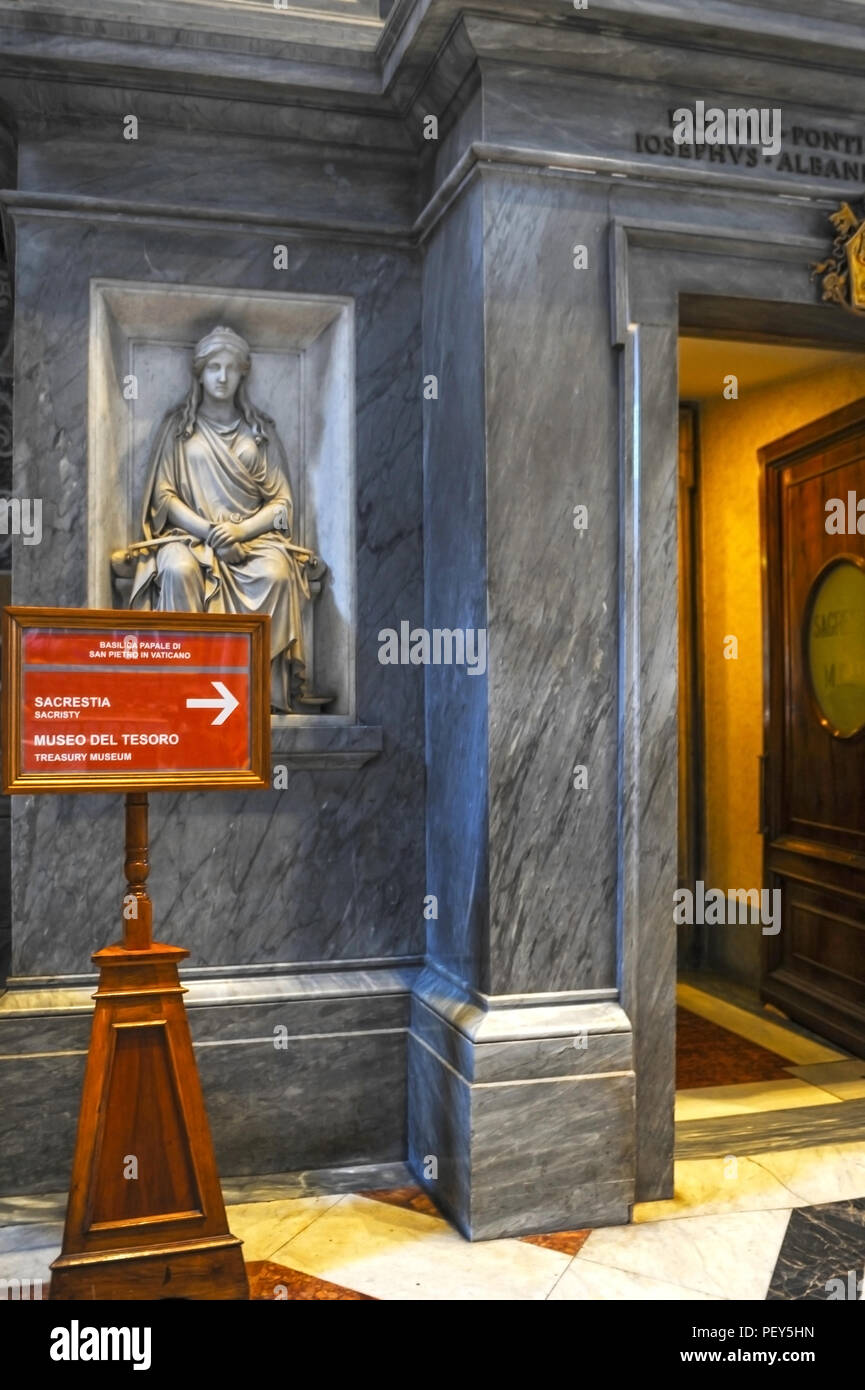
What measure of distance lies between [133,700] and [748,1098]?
9.87ft

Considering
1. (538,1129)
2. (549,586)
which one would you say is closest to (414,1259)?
(538,1129)

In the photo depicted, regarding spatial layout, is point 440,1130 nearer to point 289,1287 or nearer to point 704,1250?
point 289,1287

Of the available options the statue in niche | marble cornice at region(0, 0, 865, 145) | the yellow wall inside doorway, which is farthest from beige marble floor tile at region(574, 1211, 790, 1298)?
marble cornice at region(0, 0, 865, 145)

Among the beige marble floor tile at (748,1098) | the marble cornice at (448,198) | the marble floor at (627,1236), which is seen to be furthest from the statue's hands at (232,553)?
the beige marble floor tile at (748,1098)

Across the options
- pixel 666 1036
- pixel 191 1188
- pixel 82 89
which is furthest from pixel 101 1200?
pixel 82 89

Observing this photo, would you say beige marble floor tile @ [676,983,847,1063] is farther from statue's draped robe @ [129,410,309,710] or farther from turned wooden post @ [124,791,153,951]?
turned wooden post @ [124,791,153,951]

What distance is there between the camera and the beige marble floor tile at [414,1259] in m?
3.15

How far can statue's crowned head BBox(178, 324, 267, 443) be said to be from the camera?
405cm

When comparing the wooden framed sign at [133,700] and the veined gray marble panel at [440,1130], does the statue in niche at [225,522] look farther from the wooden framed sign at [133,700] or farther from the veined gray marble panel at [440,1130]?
the veined gray marble panel at [440,1130]

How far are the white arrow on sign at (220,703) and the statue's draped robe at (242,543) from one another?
0.92 meters

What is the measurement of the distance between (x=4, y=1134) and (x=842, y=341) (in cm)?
391

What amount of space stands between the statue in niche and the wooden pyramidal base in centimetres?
111

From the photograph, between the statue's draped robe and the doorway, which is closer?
the statue's draped robe

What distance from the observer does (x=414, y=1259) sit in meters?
3.33
